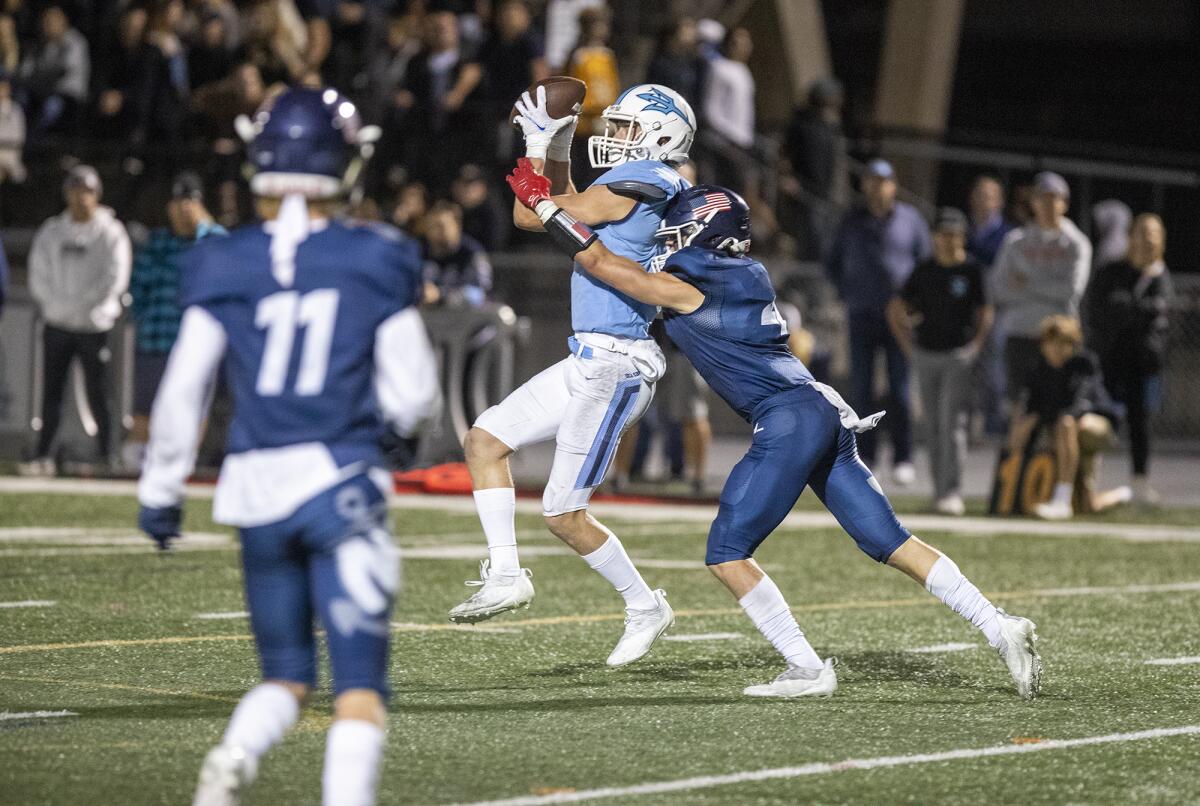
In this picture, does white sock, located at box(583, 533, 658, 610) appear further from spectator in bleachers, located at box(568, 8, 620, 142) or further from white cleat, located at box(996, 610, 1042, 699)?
spectator in bleachers, located at box(568, 8, 620, 142)

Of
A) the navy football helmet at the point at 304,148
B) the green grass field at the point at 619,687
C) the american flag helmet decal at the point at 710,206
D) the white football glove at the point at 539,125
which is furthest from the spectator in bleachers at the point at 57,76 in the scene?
the navy football helmet at the point at 304,148

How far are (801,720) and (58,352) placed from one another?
9.77 meters

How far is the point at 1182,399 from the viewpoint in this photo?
20344 millimetres

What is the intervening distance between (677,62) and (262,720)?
14.3 meters

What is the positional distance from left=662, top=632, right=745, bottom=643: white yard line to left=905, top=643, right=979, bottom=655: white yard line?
738 millimetres

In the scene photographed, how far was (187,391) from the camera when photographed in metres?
4.73

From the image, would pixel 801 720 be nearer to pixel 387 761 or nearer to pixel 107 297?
pixel 387 761

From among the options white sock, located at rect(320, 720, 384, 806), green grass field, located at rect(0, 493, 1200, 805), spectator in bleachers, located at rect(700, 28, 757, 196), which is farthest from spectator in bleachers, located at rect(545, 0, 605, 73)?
white sock, located at rect(320, 720, 384, 806)

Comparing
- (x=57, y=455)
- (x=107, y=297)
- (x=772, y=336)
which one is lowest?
(x=57, y=455)

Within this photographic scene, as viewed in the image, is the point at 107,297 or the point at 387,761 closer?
the point at 387,761

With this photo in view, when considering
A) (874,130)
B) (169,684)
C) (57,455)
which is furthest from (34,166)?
(169,684)

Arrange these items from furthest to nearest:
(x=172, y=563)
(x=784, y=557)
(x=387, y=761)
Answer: (x=784, y=557) → (x=172, y=563) → (x=387, y=761)

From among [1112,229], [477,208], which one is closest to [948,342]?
[1112,229]

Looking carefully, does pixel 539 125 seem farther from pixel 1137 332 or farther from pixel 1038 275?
pixel 1137 332
